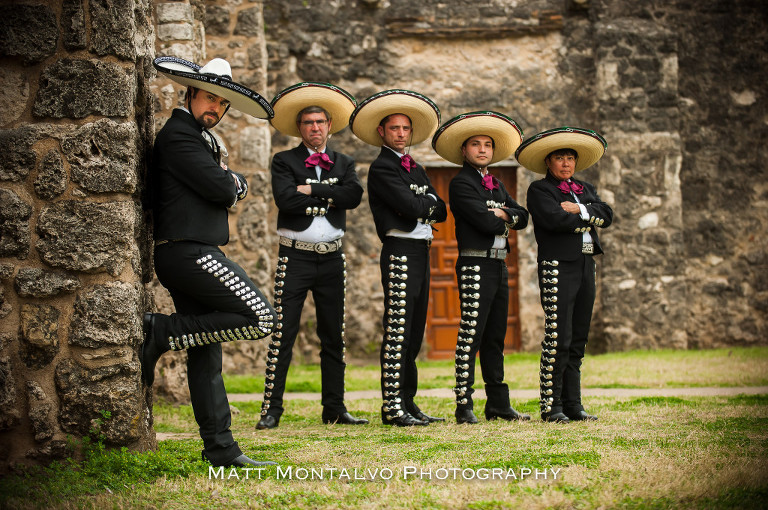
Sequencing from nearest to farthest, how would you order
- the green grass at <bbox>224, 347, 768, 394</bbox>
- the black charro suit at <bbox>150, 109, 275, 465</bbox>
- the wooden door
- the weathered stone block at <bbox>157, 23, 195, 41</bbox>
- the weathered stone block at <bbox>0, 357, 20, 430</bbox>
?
the weathered stone block at <bbox>0, 357, 20, 430</bbox> → the black charro suit at <bbox>150, 109, 275, 465</bbox> → the weathered stone block at <bbox>157, 23, 195, 41</bbox> → the green grass at <bbox>224, 347, 768, 394</bbox> → the wooden door

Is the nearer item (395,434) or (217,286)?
(217,286)

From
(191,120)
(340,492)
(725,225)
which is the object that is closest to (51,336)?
(191,120)

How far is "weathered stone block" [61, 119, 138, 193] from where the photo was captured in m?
4.17

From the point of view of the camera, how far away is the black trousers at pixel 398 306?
588 cm

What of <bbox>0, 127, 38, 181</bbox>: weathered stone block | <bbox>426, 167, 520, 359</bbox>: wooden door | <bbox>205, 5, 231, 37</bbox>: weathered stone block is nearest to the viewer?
<bbox>0, 127, 38, 181</bbox>: weathered stone block

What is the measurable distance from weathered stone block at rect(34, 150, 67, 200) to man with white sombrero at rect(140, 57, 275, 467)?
49 centimetres

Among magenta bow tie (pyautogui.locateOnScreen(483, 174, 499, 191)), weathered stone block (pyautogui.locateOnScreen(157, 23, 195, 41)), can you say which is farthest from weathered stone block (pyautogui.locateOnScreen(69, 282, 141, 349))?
weathered stone block (pyautogui.locateOnScreen(157, 23, 195, 41))

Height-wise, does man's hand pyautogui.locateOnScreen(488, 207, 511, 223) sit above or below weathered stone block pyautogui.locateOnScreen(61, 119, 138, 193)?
below

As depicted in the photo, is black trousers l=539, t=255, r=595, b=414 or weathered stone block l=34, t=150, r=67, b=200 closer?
weathered stone block l=34, t=150, r=67, b=200

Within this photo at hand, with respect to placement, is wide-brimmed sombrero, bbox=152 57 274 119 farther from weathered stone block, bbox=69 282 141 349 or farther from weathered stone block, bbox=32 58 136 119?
weathered stone block, bbox=69 282 141 349

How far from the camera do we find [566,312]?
5871mm

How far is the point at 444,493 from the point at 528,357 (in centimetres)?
704

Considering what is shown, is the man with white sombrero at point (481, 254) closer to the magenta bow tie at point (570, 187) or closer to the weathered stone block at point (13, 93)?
the magenta bow tie at point (570, 187)

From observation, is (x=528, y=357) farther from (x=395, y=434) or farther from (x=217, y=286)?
(x=217, y=286)
